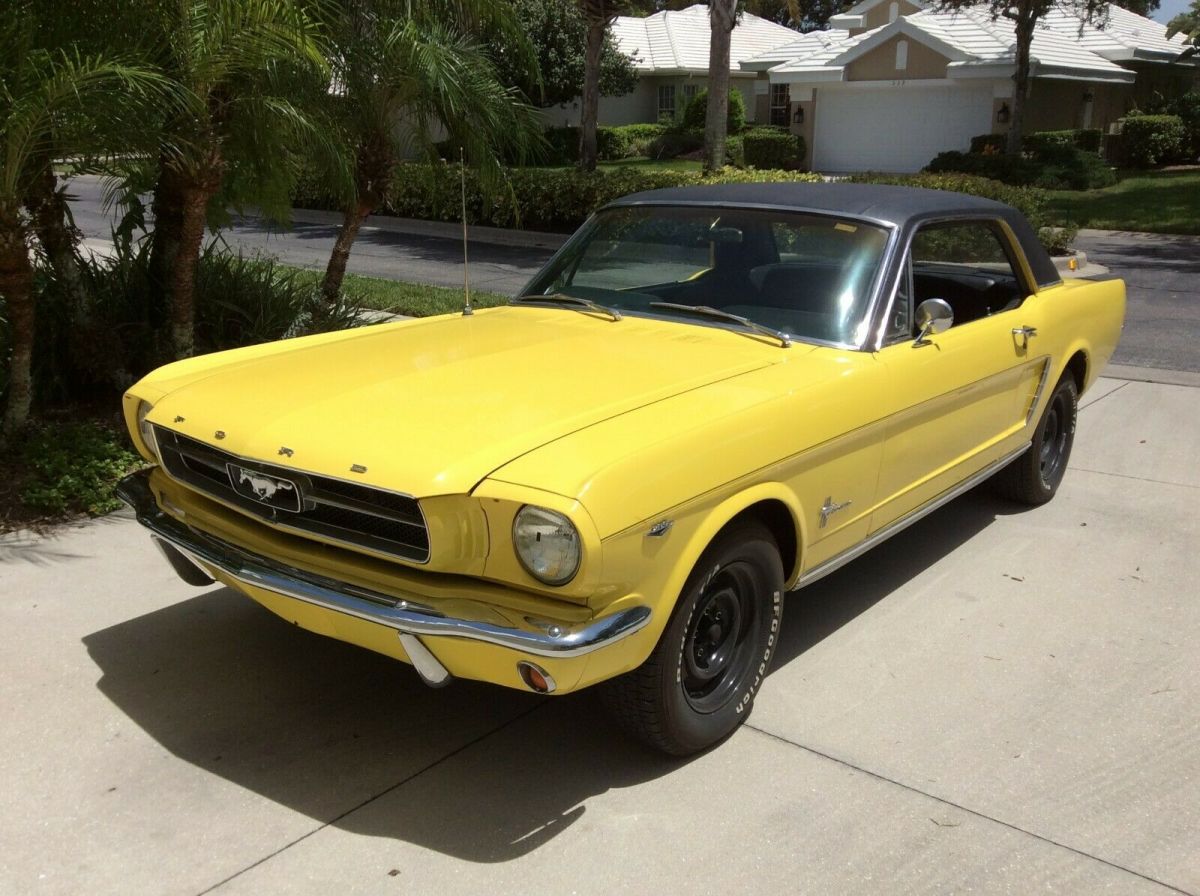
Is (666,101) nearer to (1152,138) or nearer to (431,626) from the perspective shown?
(1152,138)

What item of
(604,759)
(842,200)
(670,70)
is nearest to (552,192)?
(842,200)

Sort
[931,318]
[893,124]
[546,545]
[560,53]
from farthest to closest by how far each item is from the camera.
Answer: [560,53] < [893,124] < [931,318] < [546,545]

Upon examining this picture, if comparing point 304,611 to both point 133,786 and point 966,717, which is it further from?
point 966,717

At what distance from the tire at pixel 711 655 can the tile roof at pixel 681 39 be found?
34504 millimetres

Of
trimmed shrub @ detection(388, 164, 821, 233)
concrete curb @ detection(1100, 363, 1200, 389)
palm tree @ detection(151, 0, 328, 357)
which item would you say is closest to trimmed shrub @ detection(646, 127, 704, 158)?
trimmed shrub @ detection(388, 164, 821, 233)

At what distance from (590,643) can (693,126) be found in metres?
33.5

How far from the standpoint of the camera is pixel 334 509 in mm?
3291

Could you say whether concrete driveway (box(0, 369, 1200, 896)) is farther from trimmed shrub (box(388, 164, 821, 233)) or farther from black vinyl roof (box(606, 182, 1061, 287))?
trimmed shrub (box(388, 164, 821, 233))

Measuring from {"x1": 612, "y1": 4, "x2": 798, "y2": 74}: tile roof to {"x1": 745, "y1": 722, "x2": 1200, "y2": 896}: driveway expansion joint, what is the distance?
34689mm

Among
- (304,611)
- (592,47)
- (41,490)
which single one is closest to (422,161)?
(41,490)

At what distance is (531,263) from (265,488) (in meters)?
12.4

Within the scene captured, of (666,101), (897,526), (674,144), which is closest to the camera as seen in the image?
(897,526)

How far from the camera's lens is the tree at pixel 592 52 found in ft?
62.0

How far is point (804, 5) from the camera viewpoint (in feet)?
193
